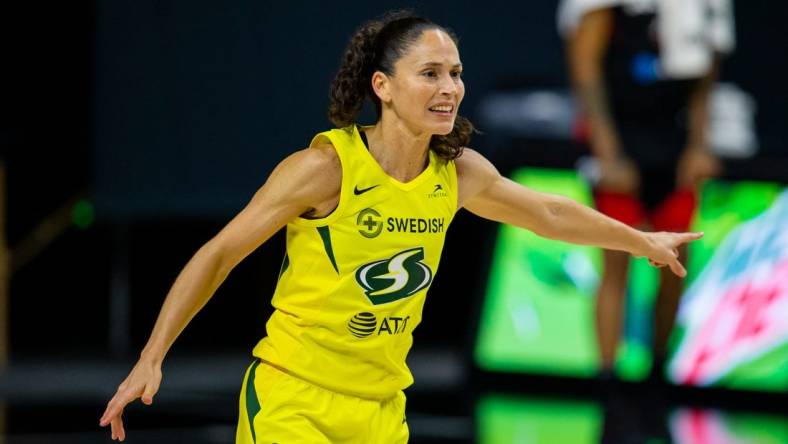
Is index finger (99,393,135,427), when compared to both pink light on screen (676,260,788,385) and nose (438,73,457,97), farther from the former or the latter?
pink light on screen (676,260,788,385)

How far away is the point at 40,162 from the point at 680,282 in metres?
4.25

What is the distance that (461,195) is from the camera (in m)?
3.87

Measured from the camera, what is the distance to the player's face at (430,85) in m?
3.62

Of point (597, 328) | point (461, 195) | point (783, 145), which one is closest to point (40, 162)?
point (597, 328)

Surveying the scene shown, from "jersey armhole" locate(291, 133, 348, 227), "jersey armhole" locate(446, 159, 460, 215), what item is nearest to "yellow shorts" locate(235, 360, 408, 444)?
"jersey armhole" locate(291, 133, 348, 227)

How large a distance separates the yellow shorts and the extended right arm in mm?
291

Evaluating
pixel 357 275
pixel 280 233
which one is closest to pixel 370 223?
pixel 357 275

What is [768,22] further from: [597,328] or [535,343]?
[597,328]

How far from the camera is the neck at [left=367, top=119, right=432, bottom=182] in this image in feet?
12.1

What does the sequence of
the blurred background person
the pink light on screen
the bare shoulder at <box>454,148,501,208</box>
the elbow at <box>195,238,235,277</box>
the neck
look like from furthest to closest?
the pink light on screen, the blurred background person, the bare shoulder at <box>454,148,501,208</box>, the neck, the elbow at <box>195,238,235,277</box>

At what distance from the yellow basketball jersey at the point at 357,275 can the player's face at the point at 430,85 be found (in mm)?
146

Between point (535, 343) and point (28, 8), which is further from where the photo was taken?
point (28, 8)

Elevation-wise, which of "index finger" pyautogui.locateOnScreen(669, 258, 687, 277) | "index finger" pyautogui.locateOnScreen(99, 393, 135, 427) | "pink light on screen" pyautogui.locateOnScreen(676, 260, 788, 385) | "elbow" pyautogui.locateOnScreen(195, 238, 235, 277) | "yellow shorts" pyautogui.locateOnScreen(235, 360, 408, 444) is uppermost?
"elbow" pyautogui.locateOnScreen(195, 238, 235, 277)

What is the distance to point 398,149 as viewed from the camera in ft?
12.2
